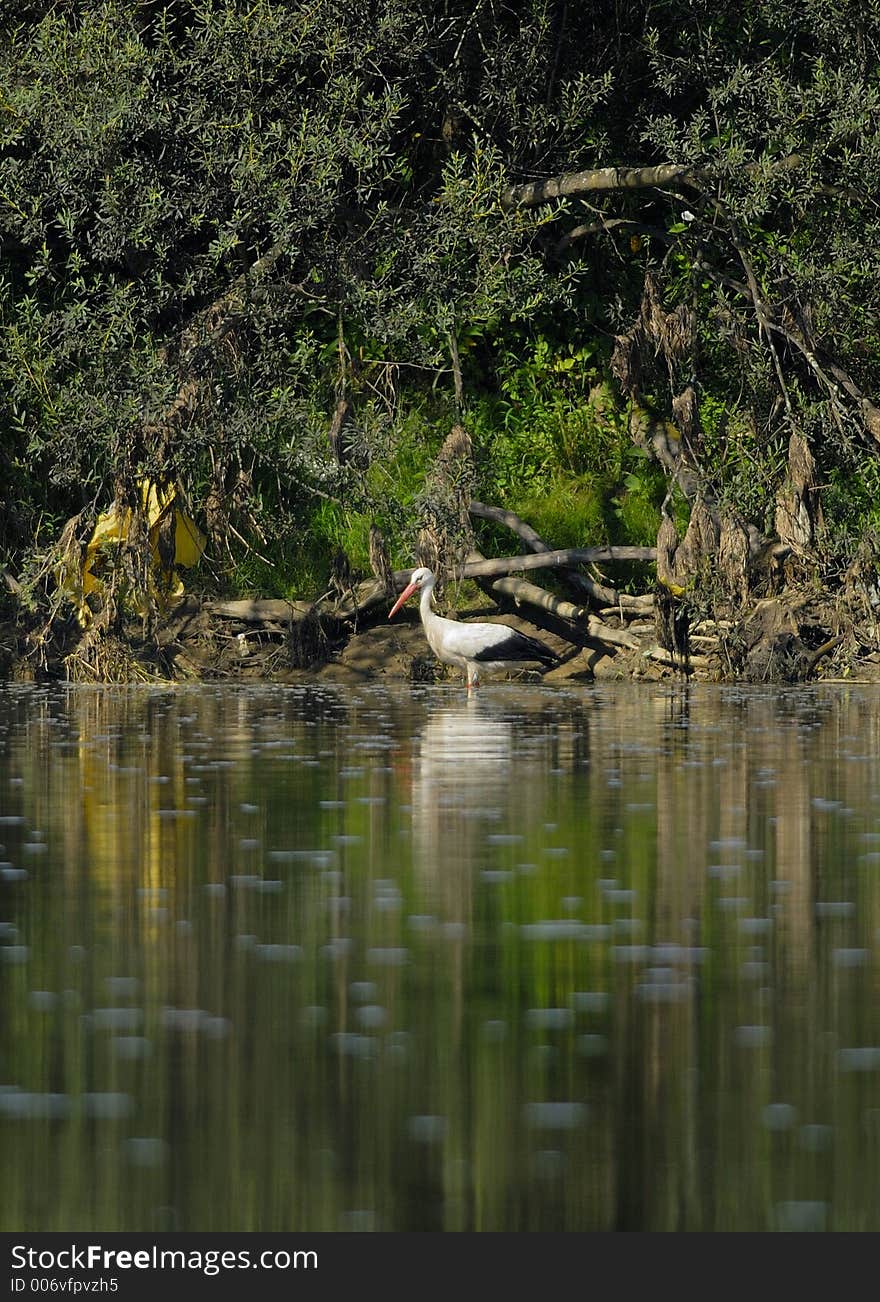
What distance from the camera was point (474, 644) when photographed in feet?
75.8

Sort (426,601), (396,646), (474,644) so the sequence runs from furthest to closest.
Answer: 1. (396,646)
2. (426,601)
3. (474,644)

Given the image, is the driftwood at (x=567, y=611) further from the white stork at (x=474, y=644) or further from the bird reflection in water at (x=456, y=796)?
the bird reflection in water at (x=456, y=796)

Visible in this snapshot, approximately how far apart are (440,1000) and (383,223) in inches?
644

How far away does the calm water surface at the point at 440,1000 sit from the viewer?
548 cm

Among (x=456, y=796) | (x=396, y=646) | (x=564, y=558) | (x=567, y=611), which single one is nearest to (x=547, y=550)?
(x=564, y=558)

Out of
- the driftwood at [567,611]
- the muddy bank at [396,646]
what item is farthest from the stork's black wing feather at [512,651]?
the muddy bank at [396,646]

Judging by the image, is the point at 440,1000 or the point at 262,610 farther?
the point at 262,610

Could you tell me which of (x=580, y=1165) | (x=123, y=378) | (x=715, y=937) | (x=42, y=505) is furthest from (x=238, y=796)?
(x=42, y=505)

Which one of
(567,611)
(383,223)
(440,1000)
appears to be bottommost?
(440,1000)

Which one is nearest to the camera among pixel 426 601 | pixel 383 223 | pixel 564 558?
pixel 383 223

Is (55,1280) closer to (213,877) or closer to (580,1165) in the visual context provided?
(580,1165)

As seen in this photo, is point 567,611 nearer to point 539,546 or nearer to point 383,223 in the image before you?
point 539,546

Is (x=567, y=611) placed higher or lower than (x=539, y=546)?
lower

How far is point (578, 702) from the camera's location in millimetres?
21141
